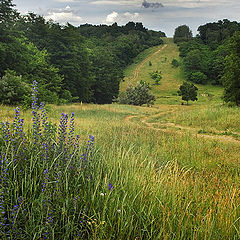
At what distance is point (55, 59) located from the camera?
120ft

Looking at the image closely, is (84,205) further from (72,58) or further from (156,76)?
(156,76)

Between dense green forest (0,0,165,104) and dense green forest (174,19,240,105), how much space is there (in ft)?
62.9

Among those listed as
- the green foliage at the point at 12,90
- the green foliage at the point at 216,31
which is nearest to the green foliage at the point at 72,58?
the green foliage at the point at 12,90

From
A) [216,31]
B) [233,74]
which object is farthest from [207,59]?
[233,74]

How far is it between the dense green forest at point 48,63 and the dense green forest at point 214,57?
19173 mm

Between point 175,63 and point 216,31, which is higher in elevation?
point 216,31

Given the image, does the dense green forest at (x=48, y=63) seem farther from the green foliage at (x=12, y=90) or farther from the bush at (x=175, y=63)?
the bush at (x=175, y=63)

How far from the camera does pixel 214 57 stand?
78.8 metres

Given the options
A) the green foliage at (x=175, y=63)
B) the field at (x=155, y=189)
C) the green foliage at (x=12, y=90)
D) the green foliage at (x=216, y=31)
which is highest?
the green foliage at (x=216, y=31)

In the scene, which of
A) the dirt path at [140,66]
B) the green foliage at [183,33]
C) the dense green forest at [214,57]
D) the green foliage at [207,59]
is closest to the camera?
the dense green forest at [214,57]

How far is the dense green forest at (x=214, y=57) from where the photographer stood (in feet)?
91.0

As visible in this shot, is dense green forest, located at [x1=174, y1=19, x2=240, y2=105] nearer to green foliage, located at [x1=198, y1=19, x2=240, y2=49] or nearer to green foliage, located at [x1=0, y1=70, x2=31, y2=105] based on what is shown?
green foliage, located at [x1=198, y1=19, x2=240, y2=49]

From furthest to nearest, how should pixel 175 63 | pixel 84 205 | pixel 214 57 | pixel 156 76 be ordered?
pixel 175 63
pixel 214 57
pixel 156 76
pixel 84 205

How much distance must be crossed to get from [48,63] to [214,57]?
59.8 metres
